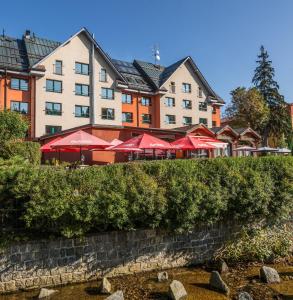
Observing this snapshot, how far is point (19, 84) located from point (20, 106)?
2260 millimetres

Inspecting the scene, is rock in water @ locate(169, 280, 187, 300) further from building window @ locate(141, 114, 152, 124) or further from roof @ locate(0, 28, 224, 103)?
building window @ locate(141, 114, 152, 124)

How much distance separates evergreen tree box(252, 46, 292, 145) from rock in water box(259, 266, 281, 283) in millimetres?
37426

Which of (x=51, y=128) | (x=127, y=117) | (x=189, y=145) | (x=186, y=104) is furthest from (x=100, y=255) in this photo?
(x=186, y=104)

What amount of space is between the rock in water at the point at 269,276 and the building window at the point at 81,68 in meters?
30.4

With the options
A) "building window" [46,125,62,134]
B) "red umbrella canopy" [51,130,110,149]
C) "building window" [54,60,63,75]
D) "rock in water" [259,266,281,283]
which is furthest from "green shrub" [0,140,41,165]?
"building window" [54,60,63,75]

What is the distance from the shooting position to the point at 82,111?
34281 millimetres

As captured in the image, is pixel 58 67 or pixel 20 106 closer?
pixel 20 106

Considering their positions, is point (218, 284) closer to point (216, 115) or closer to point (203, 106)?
point (203, 106)

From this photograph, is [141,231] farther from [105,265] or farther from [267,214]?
[267,214]

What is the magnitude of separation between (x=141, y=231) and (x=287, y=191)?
Answer: 5.78 metres

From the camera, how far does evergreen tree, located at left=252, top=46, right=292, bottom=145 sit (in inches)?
1698

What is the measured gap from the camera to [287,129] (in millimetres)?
43656

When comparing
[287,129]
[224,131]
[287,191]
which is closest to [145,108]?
[224,131]

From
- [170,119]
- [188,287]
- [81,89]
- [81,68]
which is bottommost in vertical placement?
[188,287]
